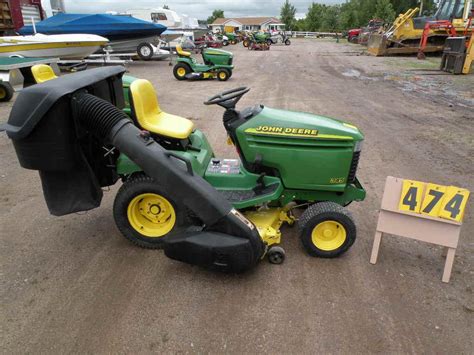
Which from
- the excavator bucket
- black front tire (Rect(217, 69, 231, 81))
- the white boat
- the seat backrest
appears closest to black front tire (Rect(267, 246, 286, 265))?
the seat backrest

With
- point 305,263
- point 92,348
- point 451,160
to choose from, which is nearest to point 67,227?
point 92,348

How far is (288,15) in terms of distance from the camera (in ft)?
243

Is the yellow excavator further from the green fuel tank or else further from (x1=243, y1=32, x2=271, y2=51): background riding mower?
the green fuel tank

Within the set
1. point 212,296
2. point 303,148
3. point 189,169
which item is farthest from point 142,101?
point 212,296

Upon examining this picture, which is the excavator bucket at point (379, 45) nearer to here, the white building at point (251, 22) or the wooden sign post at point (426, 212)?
the wooden sign post at point (426, 212)

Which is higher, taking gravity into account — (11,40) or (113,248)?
(11,40)

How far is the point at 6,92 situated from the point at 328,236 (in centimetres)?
835

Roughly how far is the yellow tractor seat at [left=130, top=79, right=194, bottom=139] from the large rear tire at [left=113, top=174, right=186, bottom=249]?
0.41 m

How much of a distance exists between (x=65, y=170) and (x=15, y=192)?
1949mm

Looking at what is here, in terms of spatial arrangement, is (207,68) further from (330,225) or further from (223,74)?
(330,225)

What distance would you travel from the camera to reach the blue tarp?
14.7 meters

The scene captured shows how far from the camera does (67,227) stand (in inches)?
137

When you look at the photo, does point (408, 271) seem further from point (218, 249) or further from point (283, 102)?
point (283, 102)

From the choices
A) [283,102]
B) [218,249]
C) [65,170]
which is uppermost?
[65,170]
